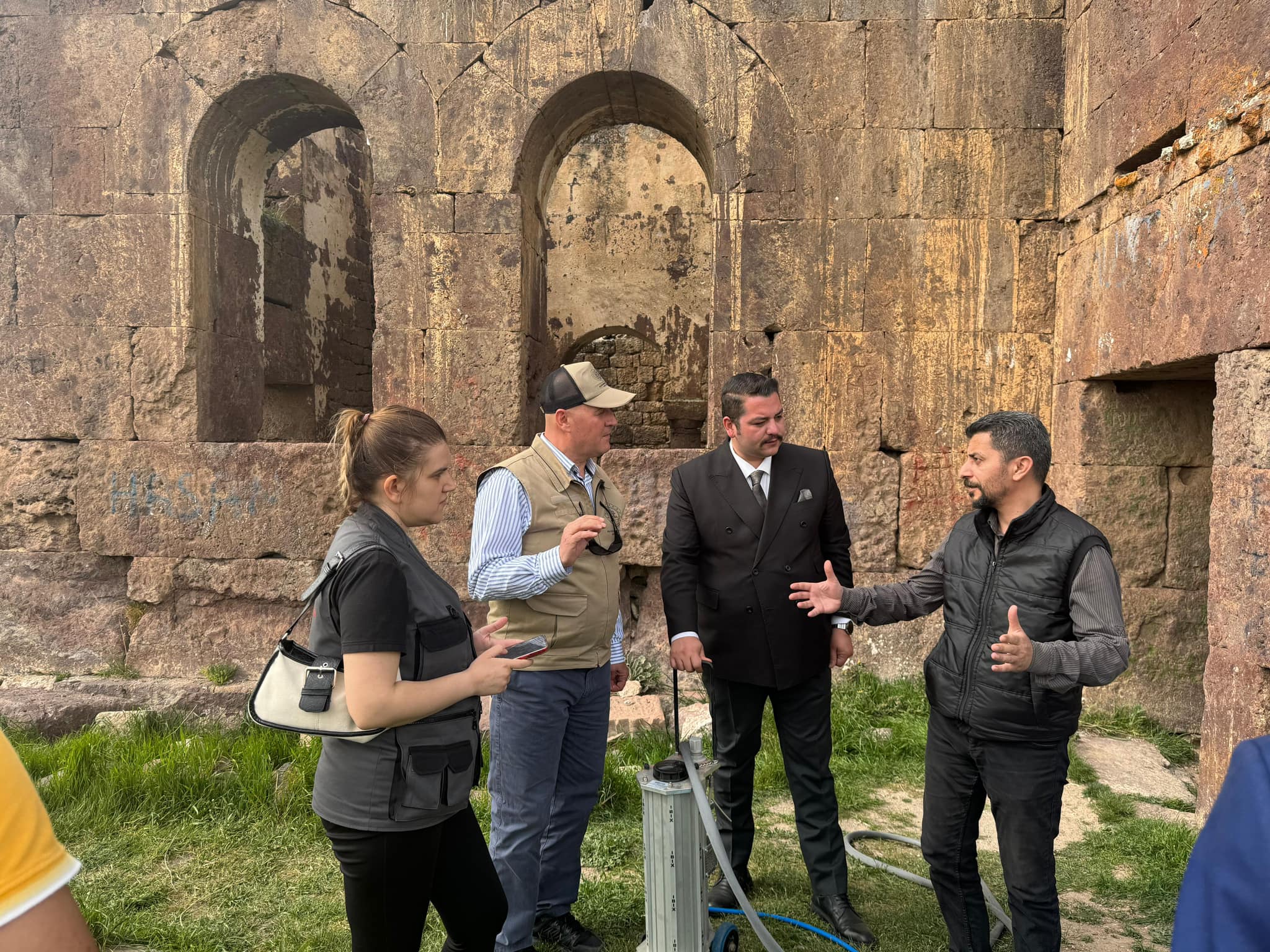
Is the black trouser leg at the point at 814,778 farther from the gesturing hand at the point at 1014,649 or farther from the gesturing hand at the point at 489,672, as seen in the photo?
the gesturing hand at the point at 489,672

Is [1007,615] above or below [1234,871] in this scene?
below

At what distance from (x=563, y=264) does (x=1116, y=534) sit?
7.86m

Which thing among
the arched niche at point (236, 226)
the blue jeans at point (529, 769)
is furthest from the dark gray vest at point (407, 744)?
the arched niche at point (236, 226)

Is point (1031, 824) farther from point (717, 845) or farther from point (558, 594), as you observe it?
point (558, 594)

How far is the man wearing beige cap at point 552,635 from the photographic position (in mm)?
2896

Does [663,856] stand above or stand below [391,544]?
below

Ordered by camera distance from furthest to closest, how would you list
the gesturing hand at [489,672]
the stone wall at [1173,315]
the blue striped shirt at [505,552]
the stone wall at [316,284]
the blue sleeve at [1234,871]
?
the stone wall at [316,284] → the stone wall at [1173,315] → the blue striped shirt at [505,552] → the gesturing hand at [489,672] → the blue sleeve at [1234,871]

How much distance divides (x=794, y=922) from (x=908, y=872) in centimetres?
68

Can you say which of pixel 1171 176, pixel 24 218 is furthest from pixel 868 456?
pixel 24 218

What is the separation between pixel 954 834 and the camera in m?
2.90

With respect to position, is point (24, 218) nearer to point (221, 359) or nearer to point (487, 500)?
point (221, 359)

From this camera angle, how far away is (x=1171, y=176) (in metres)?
4.57

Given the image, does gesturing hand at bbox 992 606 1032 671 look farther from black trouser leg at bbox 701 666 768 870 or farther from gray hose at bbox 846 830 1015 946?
black trouser leg at bbox 701 666 768 870

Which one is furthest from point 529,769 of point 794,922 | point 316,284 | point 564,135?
point 316,284
